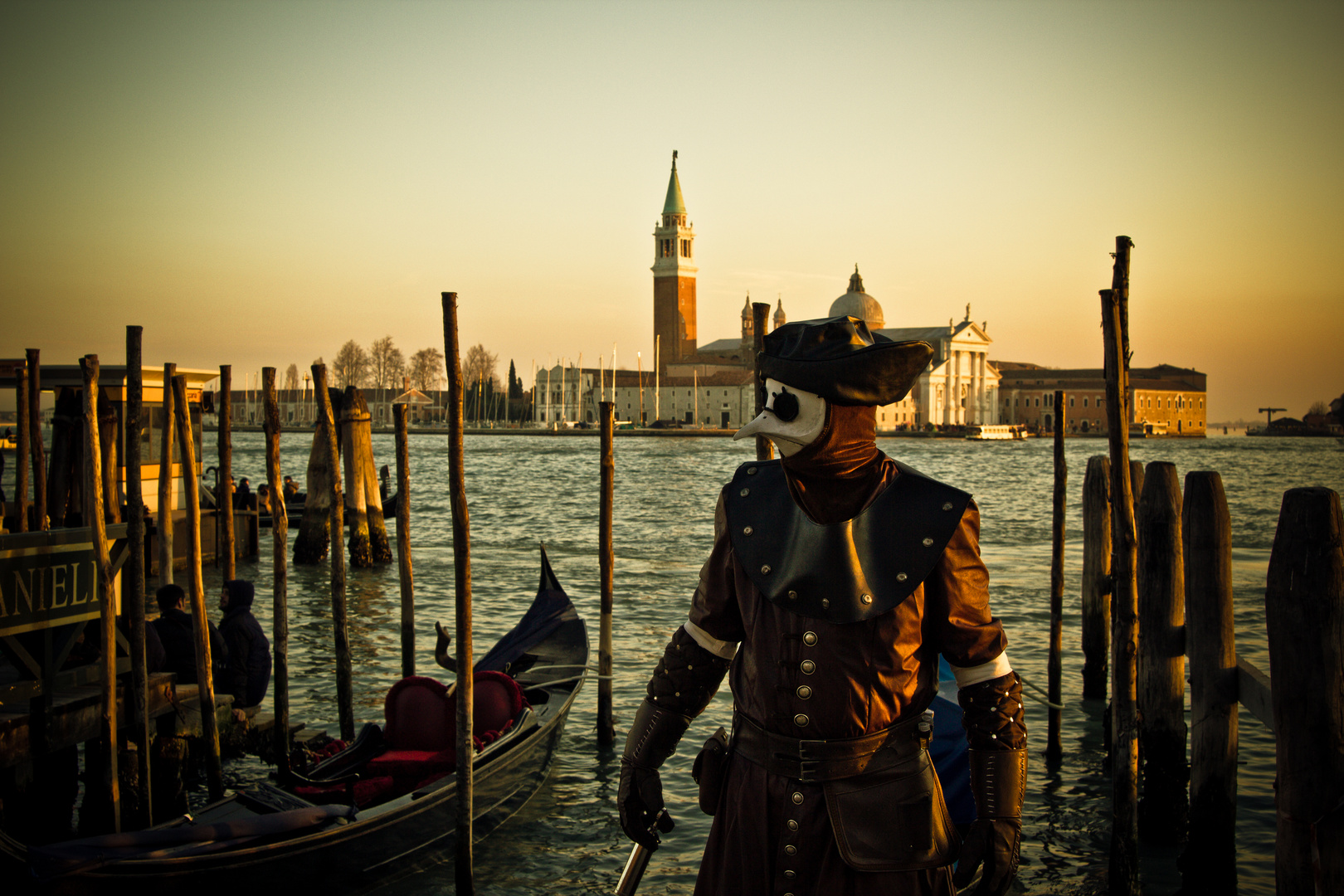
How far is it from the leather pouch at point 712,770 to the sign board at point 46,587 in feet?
10.4

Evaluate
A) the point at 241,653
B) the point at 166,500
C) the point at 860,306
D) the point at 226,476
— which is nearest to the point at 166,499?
the point at 166,500

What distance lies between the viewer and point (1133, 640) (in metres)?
3.84

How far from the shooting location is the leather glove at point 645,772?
1.81m

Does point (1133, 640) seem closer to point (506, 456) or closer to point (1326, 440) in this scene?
point (506, 456)

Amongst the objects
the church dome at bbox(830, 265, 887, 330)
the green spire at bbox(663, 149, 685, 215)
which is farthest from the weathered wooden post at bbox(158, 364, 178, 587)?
the green spire at bbox(663, 149, 685, 215)

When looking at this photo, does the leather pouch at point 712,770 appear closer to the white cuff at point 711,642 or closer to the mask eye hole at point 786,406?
the white cuff at point 711,642

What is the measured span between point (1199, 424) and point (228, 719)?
298 feet

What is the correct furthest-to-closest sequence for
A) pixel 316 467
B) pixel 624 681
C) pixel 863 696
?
pixel 316 467 < pixel 624 681 < pixel 863 696

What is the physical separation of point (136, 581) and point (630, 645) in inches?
197

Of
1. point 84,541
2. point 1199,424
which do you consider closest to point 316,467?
point 84,541

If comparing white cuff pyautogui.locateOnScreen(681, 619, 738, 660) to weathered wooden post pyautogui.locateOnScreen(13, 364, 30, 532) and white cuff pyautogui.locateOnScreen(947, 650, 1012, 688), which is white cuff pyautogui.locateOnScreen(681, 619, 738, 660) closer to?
white cuff pyautogui.locateOnScreen(947, 650, 1012, 688)

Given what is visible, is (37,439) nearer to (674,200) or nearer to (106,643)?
(106,643)

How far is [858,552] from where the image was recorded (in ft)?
5.50

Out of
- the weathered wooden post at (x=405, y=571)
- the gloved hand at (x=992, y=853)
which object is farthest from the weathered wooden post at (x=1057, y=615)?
the gloved hand at (x=992, y=853)
